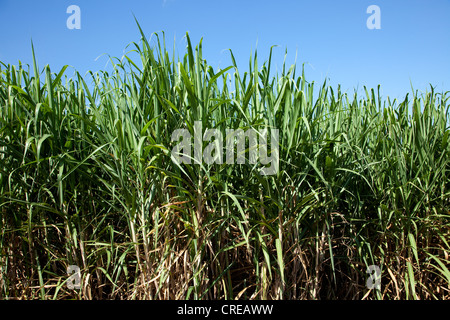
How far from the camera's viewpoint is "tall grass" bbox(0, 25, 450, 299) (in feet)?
4.72

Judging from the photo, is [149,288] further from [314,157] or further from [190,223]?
[314,157]

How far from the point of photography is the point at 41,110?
1570mm

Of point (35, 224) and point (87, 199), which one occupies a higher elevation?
point (87, 199)

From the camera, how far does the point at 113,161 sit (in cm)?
151

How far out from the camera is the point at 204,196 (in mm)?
1440

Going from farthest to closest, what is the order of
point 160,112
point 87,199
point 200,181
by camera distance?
point 87,199 → point 160,112 → point 200,181

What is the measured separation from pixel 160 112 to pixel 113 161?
0.29 m

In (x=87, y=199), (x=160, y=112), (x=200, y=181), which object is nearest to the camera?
(x=200, y=181)

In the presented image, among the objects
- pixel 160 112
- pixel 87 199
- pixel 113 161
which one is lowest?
pixel 87 199

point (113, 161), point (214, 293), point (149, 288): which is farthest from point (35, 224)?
point (214, 293)

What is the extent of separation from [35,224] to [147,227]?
559 millimetres

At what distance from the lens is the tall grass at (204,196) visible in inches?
56.6

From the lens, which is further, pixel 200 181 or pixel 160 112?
pixel 160 112
